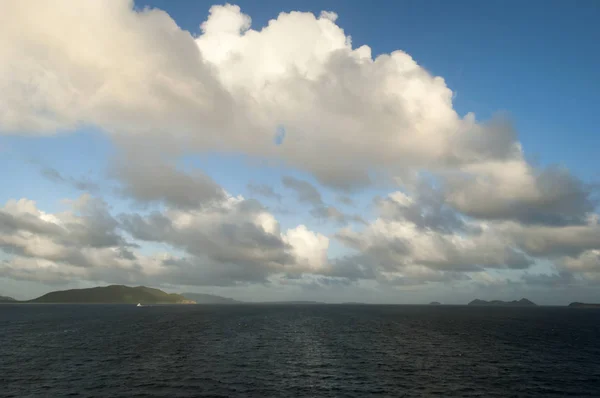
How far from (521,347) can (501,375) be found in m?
50.6

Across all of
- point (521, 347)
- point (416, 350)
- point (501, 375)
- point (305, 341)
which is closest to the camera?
point (501, 375)

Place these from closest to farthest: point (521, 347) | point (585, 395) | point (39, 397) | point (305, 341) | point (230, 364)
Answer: point (39, 397), point (585, 395), point (230, 364), point (521, 347), point (305, 341)

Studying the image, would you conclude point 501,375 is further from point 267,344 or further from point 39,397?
point 39,397

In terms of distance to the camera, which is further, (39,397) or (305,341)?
(305,341)

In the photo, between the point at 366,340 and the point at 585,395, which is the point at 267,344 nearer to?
the point at 366,340

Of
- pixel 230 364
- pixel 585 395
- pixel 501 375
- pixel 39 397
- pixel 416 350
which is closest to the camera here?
pixel 39 397

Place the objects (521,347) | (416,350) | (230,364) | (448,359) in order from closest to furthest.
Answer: (230,364) < (448,359) < (416,350) < (521,347)

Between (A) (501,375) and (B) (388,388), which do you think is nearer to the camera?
(B) (388,388)

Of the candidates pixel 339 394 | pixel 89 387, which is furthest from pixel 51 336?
pixel 339 394

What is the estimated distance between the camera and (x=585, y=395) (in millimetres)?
65750

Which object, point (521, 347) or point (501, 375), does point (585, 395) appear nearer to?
point (501, 375)

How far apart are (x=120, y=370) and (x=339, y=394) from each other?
48.8 m

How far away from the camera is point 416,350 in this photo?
109312 millimetres

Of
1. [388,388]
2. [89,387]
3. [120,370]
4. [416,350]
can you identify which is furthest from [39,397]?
[416,350]
